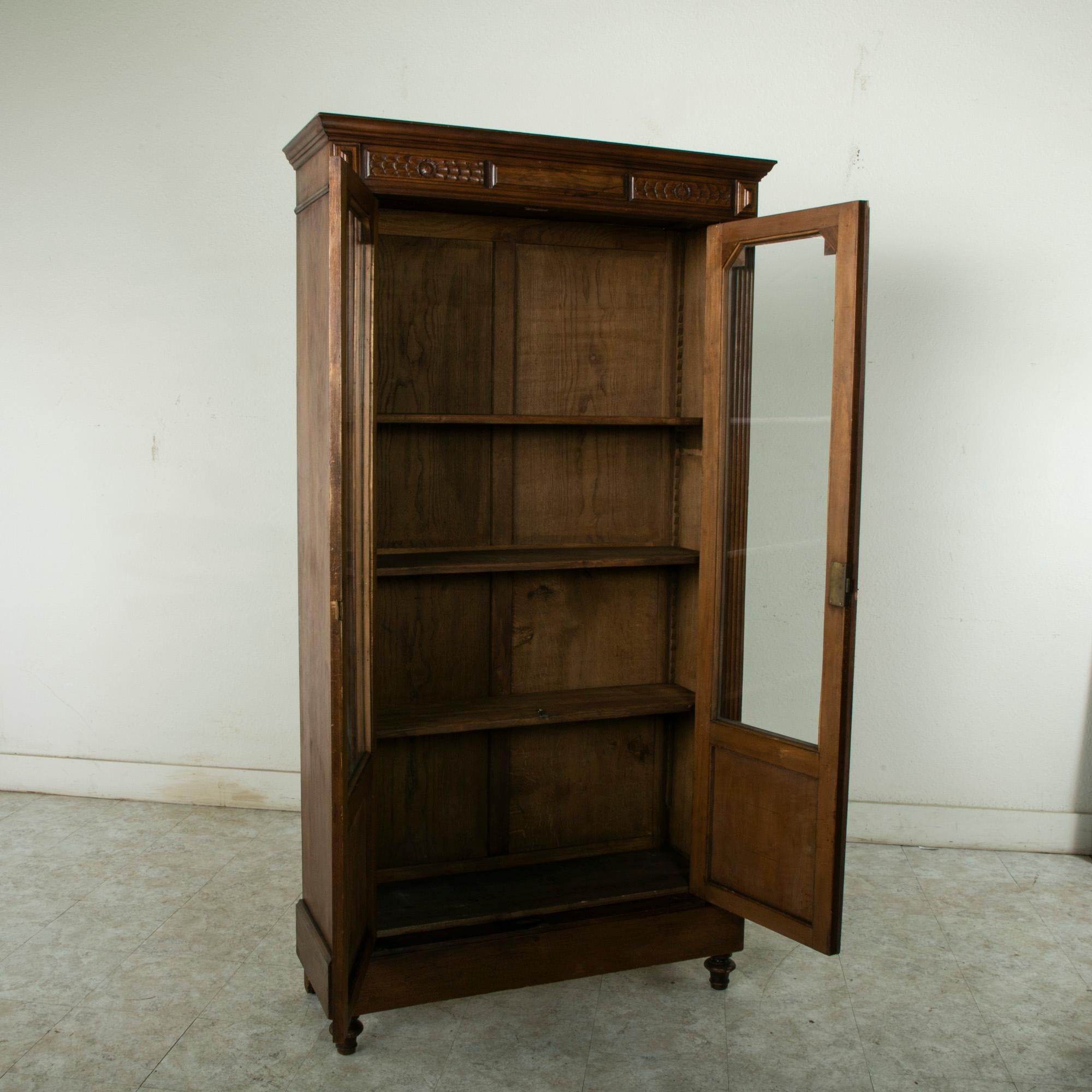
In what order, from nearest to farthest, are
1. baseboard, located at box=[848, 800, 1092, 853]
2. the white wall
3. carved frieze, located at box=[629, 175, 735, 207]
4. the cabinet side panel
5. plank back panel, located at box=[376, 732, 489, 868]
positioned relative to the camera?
the cabinet side panel
carved frieze, located at box=[629, 175, 735, 207]
plank back panel, located at box=[376, 732, 489, 868]
the white wall
baseboard, located at box=[848, 800, 1092, 853]

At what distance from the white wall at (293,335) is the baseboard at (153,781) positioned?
0.01 m

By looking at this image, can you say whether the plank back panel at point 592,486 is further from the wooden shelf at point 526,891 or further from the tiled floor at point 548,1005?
the tiled floor at point 548,1005

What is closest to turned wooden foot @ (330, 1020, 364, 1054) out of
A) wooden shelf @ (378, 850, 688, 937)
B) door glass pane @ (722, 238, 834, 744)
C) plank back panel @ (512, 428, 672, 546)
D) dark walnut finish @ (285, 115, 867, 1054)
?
dark walnut finish @ (285, 115, 867, 1054)

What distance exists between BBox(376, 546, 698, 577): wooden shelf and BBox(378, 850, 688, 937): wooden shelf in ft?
2.97

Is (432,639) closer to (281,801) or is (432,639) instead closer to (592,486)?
(592,486)

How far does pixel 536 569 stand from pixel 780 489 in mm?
686

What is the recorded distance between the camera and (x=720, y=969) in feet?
9.57

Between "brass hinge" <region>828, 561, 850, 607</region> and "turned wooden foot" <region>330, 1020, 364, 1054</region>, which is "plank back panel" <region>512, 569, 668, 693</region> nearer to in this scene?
"brass hinge" <region>828, 561, 850, 607</region>

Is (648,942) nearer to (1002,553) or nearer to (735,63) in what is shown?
(1002,553)

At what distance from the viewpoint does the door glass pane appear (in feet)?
8.50

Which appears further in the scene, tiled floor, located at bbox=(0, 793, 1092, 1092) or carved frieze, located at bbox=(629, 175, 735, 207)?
carved frieze, located at bbox=(629, 175, 735, 207)

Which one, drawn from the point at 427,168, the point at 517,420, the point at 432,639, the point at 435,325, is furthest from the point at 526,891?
the point at 427,168

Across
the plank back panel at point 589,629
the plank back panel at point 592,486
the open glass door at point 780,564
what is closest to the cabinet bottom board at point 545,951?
the open glass door at point 780,564

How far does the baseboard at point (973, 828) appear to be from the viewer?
4.01m
